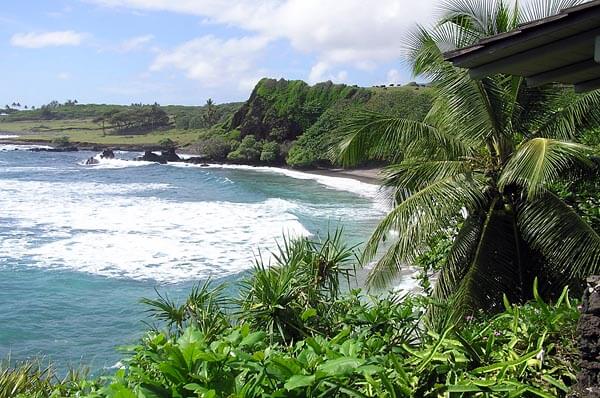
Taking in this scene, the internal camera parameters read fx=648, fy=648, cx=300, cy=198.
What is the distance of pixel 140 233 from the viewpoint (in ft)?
99.0

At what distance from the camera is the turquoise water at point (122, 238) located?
1786 centimetres

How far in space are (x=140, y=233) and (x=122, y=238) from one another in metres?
1.35

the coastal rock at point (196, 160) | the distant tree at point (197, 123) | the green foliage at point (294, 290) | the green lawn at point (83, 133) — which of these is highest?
the distant tree at point (197, 123)

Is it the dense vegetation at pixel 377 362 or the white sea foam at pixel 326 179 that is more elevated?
the dense vegetation at pixel 377 362

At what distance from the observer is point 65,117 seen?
496ft

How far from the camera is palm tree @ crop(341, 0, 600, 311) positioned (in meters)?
8.09

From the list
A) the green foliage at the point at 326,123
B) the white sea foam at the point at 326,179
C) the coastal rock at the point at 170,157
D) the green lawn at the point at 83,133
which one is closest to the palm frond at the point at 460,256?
the white sea foam at the point at 326,179

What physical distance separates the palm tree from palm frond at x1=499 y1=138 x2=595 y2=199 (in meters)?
0.05

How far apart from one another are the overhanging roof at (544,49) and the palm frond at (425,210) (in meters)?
3.86

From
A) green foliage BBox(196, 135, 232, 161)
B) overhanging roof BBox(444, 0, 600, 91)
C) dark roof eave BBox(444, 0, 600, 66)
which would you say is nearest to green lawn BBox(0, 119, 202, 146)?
green foliage BBox(196, 135, 232, 161)

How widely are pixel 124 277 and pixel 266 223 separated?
11373 mm

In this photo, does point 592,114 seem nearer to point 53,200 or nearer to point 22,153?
point 53,200

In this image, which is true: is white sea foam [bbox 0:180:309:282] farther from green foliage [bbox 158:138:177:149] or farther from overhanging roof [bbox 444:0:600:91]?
green foliage [bbox 158:138:177:149]

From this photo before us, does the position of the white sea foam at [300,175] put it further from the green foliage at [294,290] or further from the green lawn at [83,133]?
the green foliage at [294,290]
